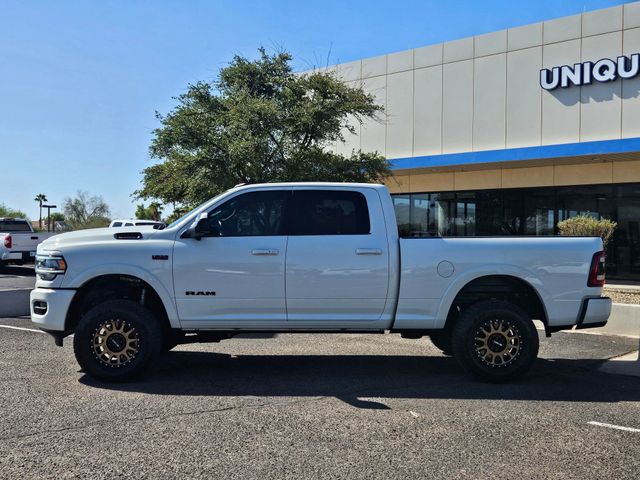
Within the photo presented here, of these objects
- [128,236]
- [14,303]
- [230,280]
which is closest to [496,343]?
[230,280]

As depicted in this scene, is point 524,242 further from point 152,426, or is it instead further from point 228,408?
point 152,426

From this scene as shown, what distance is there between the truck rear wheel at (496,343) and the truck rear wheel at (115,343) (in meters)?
3.29

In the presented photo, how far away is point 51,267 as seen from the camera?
636 centimetres

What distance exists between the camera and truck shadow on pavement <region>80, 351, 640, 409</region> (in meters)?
5.97

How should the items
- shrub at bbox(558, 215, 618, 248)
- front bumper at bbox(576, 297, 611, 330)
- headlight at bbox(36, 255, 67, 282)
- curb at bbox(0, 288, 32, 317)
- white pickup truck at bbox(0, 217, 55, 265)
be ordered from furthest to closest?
white pickup truck at bbox(0, 217, 55, 265) → shrub at bbox(558, 215, 618, 248) → curb at bbox(0, 288, 32, 317) → front bumper at bbox(576, 297, 611, 330) → headlight at bbox(36, 255, 67, 282)

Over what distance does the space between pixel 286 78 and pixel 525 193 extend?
8366mm

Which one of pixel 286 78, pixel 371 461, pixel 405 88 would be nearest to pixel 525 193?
pixel 405 88

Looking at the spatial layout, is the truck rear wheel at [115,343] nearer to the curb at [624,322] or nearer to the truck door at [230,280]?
the truck door at [230,280]

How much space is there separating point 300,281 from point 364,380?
133 centimetres

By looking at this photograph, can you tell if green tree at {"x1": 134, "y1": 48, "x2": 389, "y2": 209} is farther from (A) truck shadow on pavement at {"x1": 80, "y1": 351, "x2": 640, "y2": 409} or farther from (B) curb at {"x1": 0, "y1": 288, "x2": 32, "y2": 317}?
(A) truck shadow on pavement at {"x1": 80, "y1": 351, "x2": 640, "y2": 409}

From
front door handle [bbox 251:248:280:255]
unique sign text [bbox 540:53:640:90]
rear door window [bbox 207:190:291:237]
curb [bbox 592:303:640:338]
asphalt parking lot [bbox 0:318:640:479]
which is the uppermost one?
unique sign text [bbox 540:53:640:90]

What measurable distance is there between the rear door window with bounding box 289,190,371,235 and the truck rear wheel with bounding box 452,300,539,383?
5.04 feet

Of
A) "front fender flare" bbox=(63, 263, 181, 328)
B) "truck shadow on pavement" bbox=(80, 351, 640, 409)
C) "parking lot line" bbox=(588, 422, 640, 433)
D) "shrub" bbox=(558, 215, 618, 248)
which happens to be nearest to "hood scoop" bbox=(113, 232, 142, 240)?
"front fender flare" bbox=(63, 263, 181, 328)

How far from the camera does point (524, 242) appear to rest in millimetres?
6484
